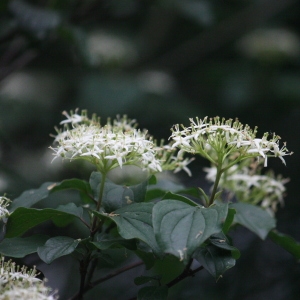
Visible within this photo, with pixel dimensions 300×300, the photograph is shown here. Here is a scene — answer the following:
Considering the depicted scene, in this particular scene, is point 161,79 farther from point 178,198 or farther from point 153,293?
point 153,293

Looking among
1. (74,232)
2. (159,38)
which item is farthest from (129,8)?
(74,232)

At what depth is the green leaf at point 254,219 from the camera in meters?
1.97

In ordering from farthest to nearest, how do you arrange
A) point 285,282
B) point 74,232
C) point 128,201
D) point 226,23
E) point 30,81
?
point 226,23, point 30,81, point 285,282, point 74,232, point 128,201

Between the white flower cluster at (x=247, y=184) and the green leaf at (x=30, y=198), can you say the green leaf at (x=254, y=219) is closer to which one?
the white flower cluster at (x=247, y=184)

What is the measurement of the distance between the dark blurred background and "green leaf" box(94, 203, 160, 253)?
4.66ft

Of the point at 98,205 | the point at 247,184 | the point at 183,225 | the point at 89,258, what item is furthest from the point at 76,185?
the point at 247,184

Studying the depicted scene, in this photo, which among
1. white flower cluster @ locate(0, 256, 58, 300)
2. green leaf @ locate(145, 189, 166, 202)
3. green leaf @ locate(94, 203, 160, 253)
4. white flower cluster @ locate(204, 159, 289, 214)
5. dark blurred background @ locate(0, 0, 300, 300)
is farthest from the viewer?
dark blurred background @ locate(0, 0, 300, 300)

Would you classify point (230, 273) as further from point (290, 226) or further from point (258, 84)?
point (258, 84)

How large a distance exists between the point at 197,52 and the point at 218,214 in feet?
12.7

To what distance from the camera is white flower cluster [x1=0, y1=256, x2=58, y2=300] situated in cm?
133

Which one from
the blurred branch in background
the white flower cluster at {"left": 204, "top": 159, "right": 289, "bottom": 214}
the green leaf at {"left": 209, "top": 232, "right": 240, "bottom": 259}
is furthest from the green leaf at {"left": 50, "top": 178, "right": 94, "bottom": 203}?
the blurred branch in background

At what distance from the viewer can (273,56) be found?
15.5 feet

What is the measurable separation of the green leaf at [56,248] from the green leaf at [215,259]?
0.33 meters

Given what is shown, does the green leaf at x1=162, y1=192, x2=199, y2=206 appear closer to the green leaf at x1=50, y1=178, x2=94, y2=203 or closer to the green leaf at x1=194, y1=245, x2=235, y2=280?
the green leaf at x1=194, y1=245, x2=235, y2=280
